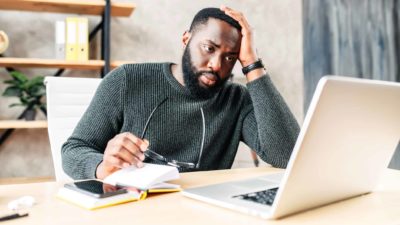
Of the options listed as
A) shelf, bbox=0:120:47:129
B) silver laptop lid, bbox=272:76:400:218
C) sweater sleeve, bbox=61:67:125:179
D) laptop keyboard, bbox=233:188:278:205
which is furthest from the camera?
shelf, bbox=0:120:47:129

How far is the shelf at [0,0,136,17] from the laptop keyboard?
2.14 meters

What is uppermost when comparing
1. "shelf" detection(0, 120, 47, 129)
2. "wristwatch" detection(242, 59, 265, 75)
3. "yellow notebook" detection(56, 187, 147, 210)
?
"wristwatch" detection(242, 59, 265, 75)

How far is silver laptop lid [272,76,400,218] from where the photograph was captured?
585 mm

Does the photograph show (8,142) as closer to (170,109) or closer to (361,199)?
(170,109)

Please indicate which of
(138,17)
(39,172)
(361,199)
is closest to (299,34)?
(138,17)

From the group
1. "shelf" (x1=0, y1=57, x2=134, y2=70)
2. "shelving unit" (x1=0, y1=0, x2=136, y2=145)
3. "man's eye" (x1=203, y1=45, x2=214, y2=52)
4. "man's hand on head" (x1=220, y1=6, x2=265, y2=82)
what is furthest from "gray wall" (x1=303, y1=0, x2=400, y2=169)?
"man's eye" (x1=203, y1=45, x2=214, y2=52)

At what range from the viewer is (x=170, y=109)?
1.35m

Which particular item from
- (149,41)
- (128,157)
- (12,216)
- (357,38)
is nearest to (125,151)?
(128,157)

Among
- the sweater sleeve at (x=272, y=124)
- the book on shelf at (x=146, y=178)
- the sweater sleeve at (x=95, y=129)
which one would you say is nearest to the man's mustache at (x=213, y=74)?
the sweater sleeve at (x=272, y=124)

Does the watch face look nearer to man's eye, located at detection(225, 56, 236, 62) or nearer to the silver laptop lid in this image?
man's eye, located at detection(225, 56, 236, 62)

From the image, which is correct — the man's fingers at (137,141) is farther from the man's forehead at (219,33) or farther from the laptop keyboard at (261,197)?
the man's forehead at (219,33)

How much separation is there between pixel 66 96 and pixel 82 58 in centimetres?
113

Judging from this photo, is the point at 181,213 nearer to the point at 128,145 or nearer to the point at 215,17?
the point at 128,145

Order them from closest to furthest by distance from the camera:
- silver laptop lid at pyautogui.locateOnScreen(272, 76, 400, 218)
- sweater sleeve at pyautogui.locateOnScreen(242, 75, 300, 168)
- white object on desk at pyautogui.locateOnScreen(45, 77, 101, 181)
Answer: silver laptop lid at pyautogui.locateOnScreen(272, 76, 400, 218)
sweater sleeve at pyautogui.locateOnScreen(242, 75, 300, 168)
white object on desk at pyautogui.locateOnScreen(45, 77, 101, 181)
